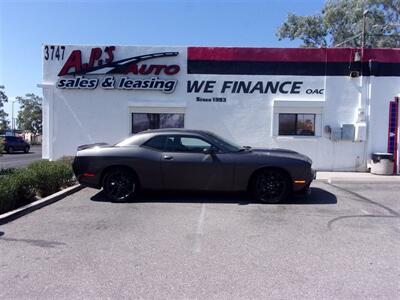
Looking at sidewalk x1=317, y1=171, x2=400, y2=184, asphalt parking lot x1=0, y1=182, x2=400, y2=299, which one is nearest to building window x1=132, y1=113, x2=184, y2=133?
sidewalk x1=317, y1=171, x2=400, y2=184

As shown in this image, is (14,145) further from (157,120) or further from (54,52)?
(157,120)

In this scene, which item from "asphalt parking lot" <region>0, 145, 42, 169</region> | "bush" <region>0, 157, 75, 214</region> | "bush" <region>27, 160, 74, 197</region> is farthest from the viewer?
"asphalt parking lot" <region>0, 145, 42, 169</region>

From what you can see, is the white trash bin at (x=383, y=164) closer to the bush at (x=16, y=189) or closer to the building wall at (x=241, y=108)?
the building wall at (x=241, y=108)

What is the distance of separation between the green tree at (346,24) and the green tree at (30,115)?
167ft

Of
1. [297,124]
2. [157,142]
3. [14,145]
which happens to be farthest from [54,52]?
[14,145]

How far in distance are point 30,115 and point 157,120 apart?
67081 mm

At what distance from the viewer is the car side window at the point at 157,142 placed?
8.80 meters

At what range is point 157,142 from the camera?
8.84 meters

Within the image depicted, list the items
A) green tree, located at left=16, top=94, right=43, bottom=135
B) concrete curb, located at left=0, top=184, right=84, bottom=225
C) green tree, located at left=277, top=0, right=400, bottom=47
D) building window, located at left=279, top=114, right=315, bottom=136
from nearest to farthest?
A: concrete curb, located at left=0, top=184, right=84, bottom=225 < building window, located at left=279, top=114, right=315, bottom=136 < green tree, located at left=277, top=0, right=400, bottom=47 < green tree, located at left=16, top=94, right=43, bottom=135

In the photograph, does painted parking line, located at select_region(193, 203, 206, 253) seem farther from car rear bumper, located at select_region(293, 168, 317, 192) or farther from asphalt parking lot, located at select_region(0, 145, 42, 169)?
asphalt parking lot, located at select_region(0, 145, 42, 169)

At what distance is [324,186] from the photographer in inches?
439

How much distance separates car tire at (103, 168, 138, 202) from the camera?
8.63 metres

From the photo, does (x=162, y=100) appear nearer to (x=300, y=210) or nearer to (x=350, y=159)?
(x=350, y=159)

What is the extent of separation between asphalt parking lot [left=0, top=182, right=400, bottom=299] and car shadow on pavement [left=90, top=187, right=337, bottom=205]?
0.67 ft
